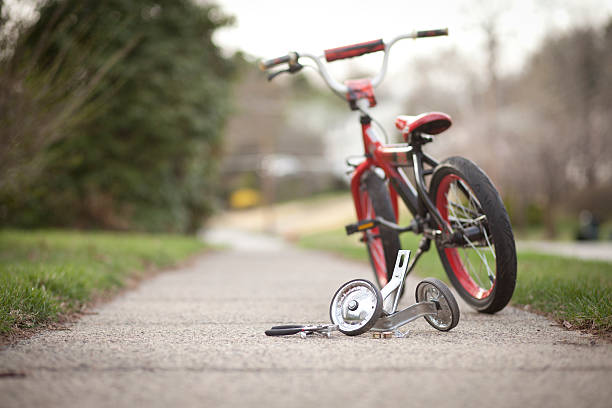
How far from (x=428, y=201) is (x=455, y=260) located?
2.04 feet

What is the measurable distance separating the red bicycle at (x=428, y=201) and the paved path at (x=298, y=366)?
1.15 feet

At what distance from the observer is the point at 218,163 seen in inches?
771

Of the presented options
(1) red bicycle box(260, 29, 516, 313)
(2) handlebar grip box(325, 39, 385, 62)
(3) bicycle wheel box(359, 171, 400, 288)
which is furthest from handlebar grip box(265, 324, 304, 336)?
(2) handlebar grip box(325, 39, 385, 62)

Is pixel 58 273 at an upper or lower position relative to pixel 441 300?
upper

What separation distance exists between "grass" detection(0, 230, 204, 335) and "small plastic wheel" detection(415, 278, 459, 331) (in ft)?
7.19

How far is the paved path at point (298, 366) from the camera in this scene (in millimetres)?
1906

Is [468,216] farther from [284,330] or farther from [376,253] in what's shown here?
[284,330]

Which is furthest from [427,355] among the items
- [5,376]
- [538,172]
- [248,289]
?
[538,172]

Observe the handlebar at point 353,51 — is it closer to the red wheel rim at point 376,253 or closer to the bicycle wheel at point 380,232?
the bicycle wheel at point 380,232

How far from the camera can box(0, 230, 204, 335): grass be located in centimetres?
329

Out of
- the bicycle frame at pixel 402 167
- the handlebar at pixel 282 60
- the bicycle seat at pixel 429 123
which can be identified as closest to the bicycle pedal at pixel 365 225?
the bicycle frame at pixel 402 167

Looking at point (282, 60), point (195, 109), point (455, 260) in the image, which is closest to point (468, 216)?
point (455, 260)

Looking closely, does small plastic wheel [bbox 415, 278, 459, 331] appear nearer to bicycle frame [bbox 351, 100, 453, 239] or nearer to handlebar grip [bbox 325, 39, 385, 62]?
bicycle frame [bbox 351, 100, 453, 239]

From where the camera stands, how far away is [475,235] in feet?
10.9
